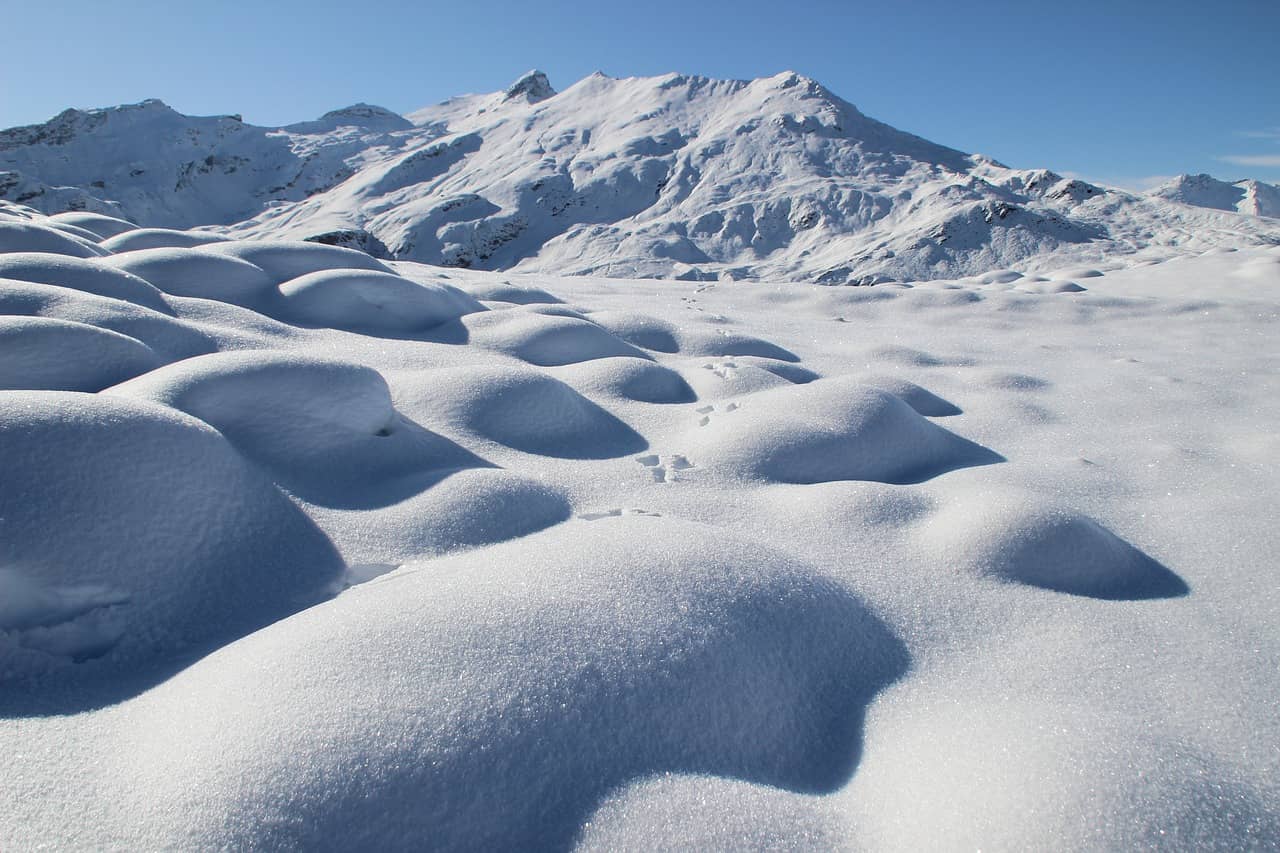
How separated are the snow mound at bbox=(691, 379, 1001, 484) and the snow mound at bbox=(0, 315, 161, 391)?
1491mm

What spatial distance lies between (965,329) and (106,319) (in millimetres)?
4219

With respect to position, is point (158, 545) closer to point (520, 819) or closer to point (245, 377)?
point (245, 377)

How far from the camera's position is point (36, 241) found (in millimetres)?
2697

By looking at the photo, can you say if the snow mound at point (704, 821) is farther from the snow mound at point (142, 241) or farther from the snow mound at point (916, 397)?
the snow mound at point (142, 241)

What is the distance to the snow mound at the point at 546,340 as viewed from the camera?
2.62m

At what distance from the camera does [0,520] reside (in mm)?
1006

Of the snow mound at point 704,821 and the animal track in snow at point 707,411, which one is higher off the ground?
the animal track in snow at point 707,411

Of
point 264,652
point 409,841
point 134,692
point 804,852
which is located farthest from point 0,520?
point 804,852

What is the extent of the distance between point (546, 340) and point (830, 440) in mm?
1288

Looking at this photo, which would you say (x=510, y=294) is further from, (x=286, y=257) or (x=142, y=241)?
(x=142, y=241)

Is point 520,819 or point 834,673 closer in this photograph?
point 520,819

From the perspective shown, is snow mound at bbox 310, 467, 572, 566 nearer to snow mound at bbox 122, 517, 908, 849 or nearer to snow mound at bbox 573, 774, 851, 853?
snow mound at bbox 122, 517, 908, 849

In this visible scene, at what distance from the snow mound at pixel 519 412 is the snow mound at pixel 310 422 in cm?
18

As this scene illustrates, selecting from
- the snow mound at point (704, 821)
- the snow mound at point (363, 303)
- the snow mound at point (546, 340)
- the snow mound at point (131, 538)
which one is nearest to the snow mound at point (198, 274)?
the snow mound at point (363, 303)
